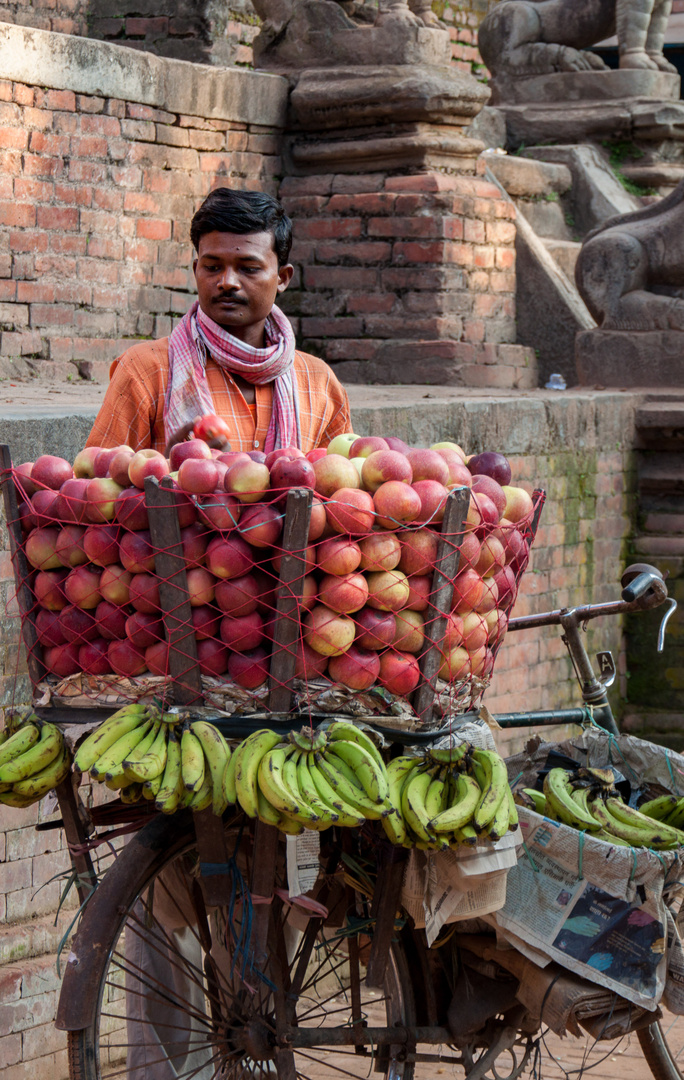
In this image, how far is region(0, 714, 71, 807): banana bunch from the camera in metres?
2.43

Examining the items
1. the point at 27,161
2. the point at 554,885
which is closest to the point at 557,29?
the point at 27,161

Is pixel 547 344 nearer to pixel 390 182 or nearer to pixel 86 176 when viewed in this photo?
pixel 390 182

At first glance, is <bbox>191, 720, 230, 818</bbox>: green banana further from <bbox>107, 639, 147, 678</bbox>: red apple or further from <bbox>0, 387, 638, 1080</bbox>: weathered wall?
<bbox>0, 387, 638, 1080</bbox>: weathered wall

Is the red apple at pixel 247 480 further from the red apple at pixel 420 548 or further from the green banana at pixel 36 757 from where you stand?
the green banana at pixel 36 757

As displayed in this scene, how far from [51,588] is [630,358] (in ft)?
19.0

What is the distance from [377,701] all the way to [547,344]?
20.3ft

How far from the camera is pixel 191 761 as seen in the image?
2.31 m

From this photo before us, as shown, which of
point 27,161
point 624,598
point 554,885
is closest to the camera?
point 554,885

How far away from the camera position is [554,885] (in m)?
2.70

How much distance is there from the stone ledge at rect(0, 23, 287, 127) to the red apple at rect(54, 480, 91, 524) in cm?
427

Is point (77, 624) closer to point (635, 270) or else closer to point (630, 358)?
point (630, 358)

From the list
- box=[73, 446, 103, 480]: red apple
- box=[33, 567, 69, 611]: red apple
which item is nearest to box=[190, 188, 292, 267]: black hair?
box=[73, 446, 103, 480]: red apple

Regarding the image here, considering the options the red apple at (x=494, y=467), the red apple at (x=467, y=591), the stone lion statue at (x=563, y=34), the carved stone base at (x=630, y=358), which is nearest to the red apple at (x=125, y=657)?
the red apple at (x=467, y=591)

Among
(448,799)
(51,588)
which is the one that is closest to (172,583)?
(51,588)
